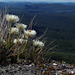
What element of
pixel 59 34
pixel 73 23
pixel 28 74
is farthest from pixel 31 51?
pixel 73 23

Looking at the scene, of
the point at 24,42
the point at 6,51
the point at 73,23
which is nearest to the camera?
the point at 6,51

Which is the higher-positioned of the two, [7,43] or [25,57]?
[7,43]

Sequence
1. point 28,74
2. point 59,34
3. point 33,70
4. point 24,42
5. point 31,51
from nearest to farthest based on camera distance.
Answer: point 28,74
point 33,70
point 24,42
point 31,51
point 59,34

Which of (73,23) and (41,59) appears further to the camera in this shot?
(73,23)

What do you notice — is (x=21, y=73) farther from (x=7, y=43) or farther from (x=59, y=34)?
(x=59, y=34)

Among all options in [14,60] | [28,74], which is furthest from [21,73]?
[14,60]

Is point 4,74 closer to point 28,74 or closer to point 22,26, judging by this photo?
point 28,74

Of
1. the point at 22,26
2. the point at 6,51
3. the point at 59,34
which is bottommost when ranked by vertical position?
the point at 59,34
